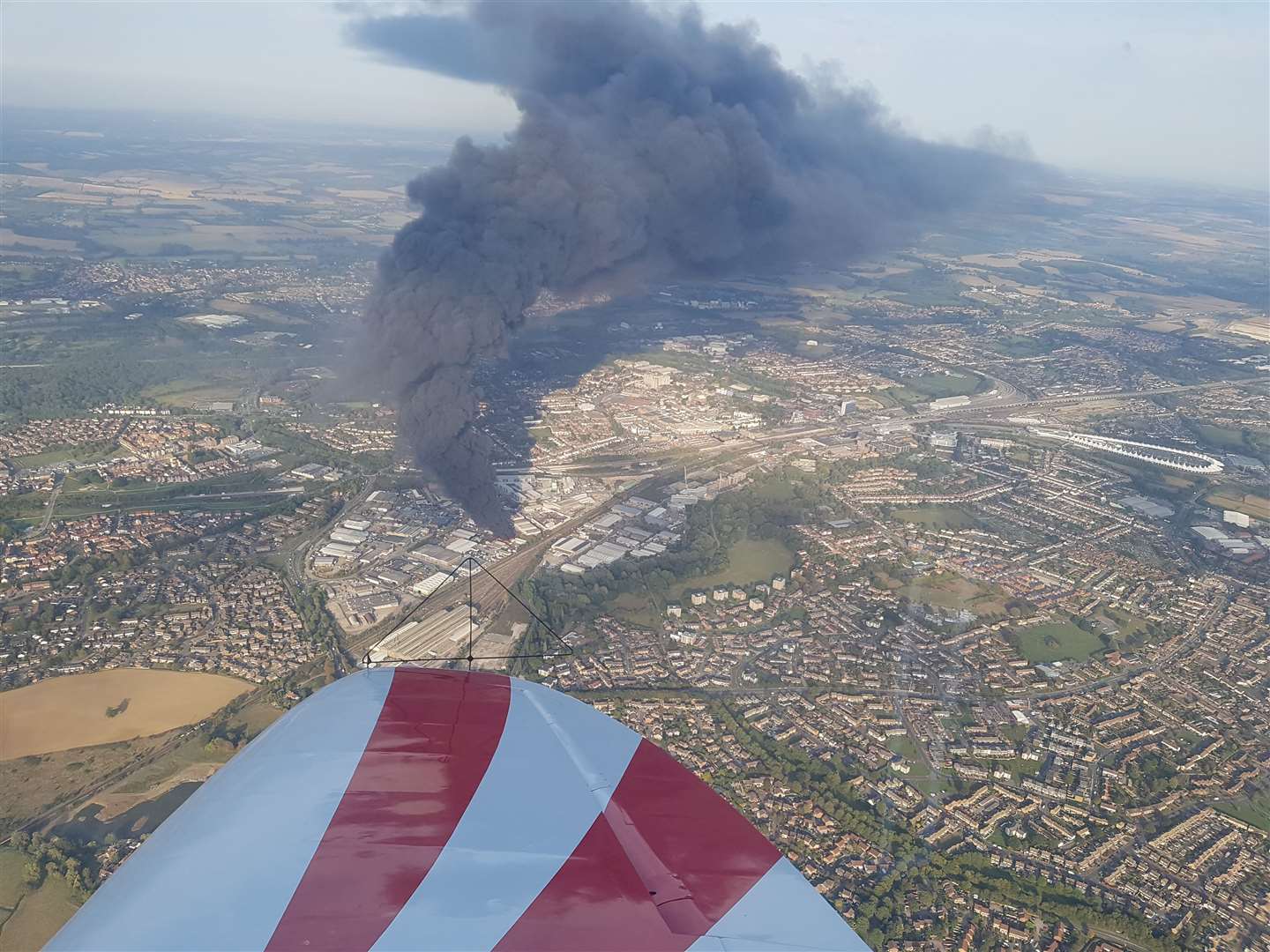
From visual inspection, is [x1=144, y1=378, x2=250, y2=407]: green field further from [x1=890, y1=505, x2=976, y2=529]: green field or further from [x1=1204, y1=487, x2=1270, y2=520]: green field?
[x1=1204, y1=487, x2=1270, y2=520]: green field

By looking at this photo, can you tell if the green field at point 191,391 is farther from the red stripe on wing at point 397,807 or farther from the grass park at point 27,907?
the red stripe on wing at point 397,807

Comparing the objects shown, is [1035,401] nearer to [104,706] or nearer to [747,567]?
[747,567]

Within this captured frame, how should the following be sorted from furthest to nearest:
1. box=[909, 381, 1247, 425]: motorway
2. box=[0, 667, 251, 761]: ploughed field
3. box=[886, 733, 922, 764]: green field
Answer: box=[909, 381, 1247, 425]: motorway → box=[886, 733, 922, 764]: green field → box=[0, 667, 251, 761]: ploughed field

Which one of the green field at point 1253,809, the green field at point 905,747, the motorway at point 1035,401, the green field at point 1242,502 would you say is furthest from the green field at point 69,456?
the green field at point 1242,502

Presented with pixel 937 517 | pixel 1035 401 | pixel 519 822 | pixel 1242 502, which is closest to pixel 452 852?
pixel 519 822

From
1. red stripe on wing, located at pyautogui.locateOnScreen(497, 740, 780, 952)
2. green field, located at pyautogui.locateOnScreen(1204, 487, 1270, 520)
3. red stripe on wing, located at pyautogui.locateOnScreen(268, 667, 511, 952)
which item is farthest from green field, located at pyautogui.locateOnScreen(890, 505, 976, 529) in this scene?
red stripe on wing, located at pyautogui.locateOnScreen(497, 740, 780, 952)

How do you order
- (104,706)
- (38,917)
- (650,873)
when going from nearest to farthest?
1. (650,873)
2. (38,917)
3. (104,706)

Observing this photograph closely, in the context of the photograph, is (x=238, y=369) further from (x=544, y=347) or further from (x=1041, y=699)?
(x=1041, y=699)
